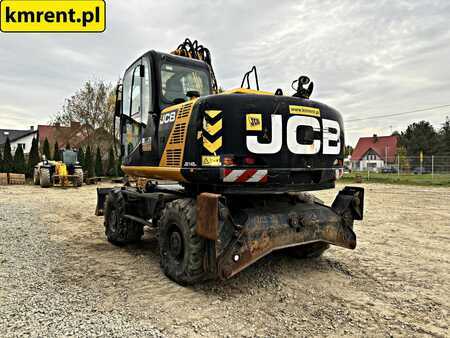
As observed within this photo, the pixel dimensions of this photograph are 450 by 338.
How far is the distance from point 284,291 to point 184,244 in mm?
1178

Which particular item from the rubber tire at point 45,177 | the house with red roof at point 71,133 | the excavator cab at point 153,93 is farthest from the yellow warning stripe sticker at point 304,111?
the house with red roof at point 71,133

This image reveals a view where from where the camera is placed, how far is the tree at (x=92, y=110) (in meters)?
28.9

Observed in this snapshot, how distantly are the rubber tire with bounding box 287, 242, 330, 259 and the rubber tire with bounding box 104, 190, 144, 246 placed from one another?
99.7 inches

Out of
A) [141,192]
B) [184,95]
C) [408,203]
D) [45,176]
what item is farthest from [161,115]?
[45,176]

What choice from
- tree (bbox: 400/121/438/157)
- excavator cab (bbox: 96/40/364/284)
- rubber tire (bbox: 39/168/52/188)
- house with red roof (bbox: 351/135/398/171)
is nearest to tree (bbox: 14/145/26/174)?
rubber tire (bbox: 39/168/52/188)

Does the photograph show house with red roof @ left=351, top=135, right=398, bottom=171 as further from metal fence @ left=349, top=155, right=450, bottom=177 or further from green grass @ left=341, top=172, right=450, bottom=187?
green grass @ left=341, top=172, right=450, bottom=187

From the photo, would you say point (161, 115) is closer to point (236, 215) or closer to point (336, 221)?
point (236, 215)

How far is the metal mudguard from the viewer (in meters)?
3.52

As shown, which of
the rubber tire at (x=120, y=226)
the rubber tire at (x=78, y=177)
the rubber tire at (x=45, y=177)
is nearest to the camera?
the rubber tire at (x=120, y=226)

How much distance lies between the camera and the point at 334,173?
14.5 ft

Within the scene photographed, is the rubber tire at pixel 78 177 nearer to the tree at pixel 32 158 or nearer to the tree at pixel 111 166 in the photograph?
the tree at pixel 32 158

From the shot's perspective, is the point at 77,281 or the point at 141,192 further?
the point at 141,192

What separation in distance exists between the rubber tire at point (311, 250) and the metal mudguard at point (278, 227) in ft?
1.58

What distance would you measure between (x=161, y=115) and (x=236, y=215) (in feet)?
5.64
